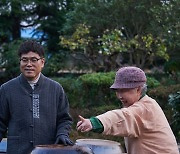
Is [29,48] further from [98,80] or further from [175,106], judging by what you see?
[98,80]

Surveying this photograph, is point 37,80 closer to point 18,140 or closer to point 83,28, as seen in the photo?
point 18,140

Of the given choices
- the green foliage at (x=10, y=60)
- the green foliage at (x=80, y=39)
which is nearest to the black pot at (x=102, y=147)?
the green foliage at (x=80, y=39)

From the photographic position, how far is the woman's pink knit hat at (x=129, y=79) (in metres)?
3.06

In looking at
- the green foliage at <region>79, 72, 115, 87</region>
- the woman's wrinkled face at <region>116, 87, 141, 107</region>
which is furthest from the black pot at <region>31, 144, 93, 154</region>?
the green foliage at <region>79, 72, 115, 87</region>

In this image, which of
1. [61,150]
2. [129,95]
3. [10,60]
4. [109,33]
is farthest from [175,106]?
[10,60]

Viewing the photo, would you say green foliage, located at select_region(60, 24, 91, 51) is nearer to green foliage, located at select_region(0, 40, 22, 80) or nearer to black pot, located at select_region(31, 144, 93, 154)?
green foliage, located at select_region(0, 40, 22, 80)

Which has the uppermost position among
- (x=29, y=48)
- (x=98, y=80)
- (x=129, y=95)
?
(x=29, y=48)

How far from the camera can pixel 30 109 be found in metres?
3.54

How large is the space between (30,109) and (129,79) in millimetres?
827

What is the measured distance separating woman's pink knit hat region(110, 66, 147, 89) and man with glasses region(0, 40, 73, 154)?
64cm

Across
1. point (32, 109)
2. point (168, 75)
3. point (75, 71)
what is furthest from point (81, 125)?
point (75, 71)

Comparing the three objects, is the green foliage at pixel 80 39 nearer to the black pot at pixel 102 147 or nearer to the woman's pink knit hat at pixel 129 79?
the black pot at pixel 102 147

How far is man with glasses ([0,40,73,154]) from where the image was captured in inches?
139

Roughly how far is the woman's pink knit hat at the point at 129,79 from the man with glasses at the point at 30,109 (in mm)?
640
